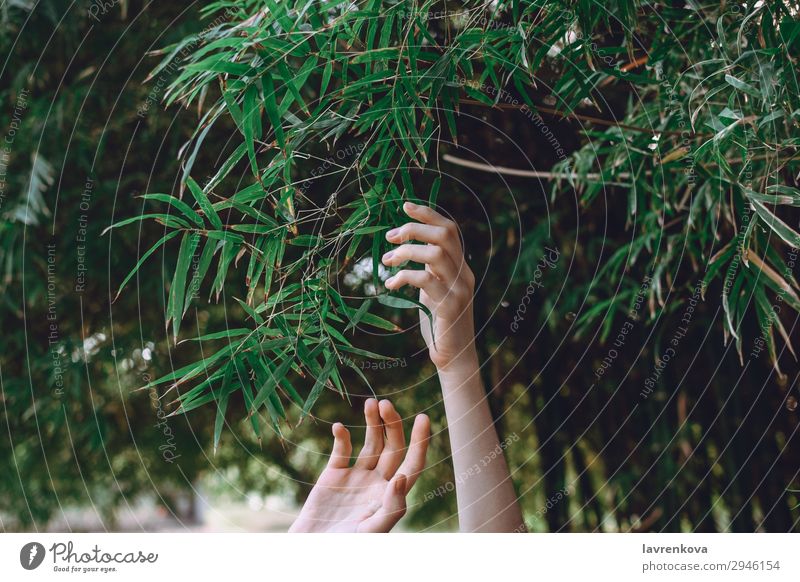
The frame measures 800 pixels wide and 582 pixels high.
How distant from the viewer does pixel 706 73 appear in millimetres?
681

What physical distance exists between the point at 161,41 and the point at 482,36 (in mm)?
693

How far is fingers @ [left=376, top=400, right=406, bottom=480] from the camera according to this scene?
53cm

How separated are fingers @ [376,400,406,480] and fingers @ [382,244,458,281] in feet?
0.38

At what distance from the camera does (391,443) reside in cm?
54

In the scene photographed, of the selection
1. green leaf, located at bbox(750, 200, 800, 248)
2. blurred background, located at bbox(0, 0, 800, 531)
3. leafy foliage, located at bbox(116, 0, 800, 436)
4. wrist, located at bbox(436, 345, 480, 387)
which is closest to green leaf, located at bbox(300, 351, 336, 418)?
leafy foliage, located at bbox(116, 0, 800, 436)

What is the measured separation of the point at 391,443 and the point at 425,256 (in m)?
0.16

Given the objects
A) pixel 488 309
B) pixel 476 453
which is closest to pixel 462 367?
pixel 476 453

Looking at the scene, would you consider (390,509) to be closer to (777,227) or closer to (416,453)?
(416,453)

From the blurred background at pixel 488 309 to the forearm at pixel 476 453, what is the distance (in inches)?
15.2

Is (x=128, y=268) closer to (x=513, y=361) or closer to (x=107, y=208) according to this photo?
(x=107, y=208)

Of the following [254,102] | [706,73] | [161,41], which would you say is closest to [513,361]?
[706,73]

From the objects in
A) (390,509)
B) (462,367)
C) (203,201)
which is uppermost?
(203,201)

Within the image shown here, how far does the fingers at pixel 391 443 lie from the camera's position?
53cm

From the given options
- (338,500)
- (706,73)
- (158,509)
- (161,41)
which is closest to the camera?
(338,500)
